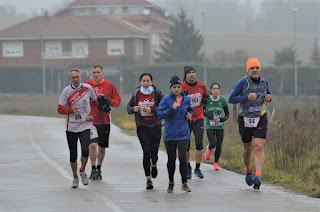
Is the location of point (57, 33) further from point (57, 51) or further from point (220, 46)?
point (220, 46)

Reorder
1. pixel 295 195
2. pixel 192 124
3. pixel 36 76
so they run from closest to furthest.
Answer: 1. pixel 295 195
2. pixel 192 124
3. pixel 36 76

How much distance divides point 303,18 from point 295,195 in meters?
159

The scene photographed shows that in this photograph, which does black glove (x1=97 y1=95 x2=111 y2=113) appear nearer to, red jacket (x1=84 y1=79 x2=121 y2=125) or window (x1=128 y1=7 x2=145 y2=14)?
red jacket (x1=84 y1=79 x2=121 y2=125)

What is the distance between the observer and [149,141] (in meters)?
13.0

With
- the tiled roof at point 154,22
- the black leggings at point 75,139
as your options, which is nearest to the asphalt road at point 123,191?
the black leggings at point 75,139

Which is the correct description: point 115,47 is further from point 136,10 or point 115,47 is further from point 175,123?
point 175,123

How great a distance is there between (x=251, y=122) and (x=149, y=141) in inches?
62.2

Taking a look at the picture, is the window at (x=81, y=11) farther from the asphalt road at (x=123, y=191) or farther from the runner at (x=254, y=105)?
the runner at (x=254, y=105)

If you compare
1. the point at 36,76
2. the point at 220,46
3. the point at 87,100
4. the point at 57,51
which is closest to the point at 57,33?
the point at 57,51

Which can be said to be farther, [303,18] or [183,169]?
[303,18]

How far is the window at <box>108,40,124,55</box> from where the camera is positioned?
289 ft

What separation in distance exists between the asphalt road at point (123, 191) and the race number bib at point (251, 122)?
96 cm

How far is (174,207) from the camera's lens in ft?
35.4

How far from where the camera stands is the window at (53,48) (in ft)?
291
